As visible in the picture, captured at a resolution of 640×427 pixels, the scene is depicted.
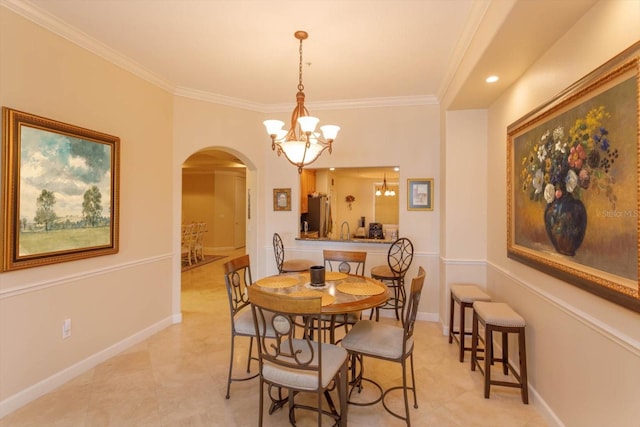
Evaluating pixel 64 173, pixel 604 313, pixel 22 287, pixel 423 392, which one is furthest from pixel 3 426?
pixel 604 313

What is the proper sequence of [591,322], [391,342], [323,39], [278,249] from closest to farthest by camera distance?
[591,322] < [391,342] < [323,39] < [278,249]

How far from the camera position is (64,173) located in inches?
104

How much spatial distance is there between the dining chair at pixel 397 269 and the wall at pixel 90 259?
2542mm

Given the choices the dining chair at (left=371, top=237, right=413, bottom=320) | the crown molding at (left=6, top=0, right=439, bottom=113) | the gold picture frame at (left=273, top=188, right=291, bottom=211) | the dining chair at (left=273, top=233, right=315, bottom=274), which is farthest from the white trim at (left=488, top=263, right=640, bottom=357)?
the gold picture frame at (left=273, top=188, right=291, bottom=211)

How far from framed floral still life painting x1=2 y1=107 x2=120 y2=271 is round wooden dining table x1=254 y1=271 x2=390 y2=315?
5.29ft

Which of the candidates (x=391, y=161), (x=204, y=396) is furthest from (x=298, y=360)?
(x=391, y=161)

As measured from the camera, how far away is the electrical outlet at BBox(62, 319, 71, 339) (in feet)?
8.77

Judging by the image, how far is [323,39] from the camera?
2775 millimetres

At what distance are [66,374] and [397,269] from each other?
348 centimetres

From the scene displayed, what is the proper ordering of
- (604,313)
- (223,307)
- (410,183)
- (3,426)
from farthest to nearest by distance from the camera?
(223,307) < (410,183) < (3,426) < (604,313)

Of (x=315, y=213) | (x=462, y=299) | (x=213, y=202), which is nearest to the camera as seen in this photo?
(x=462, y=299)

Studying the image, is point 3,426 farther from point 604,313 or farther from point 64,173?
point 604,313

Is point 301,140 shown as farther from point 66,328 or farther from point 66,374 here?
point 66,374

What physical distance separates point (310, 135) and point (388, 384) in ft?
6.95
